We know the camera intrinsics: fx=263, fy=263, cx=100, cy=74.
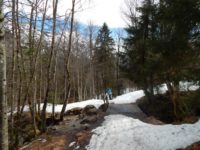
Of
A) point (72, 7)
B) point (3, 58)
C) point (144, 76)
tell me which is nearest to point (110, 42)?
point (144, 76)

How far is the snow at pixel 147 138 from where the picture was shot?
793 centimetres

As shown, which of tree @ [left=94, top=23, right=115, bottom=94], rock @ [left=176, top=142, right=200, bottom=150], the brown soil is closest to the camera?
rock @ [left=176, top=142, right=200, bottom=150]

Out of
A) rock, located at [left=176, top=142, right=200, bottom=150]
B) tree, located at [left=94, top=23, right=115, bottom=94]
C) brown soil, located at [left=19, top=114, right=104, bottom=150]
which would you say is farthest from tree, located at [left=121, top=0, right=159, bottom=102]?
tree, located at [left=94, top=23, right=115, bottom=94]

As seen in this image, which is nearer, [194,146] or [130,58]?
[194,146]

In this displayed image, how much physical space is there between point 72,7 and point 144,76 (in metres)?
7.72

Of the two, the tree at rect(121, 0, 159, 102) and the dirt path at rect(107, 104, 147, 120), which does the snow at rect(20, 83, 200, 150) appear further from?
the tree at rect(121, 0, 159, 102)

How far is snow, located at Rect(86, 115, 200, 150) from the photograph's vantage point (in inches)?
312

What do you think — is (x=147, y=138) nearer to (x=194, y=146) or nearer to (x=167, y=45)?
(x=194, y=146)

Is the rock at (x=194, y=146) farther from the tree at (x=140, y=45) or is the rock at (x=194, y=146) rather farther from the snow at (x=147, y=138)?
the tree at (x=140, y=45)

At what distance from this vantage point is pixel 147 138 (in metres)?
8.78

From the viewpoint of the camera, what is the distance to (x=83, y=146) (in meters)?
9.48

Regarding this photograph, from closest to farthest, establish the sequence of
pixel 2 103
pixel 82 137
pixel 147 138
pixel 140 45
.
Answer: pixel 2 103 < pixel 147 138 < pixel 82 137 < pixel 140 45

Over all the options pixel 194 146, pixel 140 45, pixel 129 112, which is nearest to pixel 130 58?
pixel 140 45

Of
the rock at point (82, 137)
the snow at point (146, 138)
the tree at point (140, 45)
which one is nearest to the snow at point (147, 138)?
the snow at point (146, 138)
